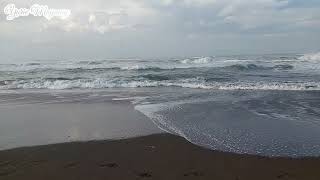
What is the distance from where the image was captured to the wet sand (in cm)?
550

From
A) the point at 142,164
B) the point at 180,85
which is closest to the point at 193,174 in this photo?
the point at 142,164

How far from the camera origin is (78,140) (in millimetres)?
7820

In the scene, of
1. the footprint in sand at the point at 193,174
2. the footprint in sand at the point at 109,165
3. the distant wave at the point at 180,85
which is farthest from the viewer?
the distant wave at the point at 180,85

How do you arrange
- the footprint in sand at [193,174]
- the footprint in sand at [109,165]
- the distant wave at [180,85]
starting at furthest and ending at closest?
1. the distant wave at [180,85]
2. the footprint in sand at [109,165]
3. the footprint in sand at [193,174]

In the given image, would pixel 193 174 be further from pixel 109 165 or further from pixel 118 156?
pixel 118 156

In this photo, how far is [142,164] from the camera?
19.9ft

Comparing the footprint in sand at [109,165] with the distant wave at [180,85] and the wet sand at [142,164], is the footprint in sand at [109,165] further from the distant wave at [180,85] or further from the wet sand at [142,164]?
the distant wave at [180,85]

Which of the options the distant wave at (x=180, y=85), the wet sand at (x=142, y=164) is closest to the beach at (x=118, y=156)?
the wet sand at (x=142, y=164)

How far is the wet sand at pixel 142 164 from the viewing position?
5.50 metres

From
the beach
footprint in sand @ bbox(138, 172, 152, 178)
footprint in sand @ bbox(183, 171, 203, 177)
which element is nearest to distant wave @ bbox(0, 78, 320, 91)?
the beach

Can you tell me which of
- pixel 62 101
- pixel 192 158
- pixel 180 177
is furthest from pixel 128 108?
pixel 180 177

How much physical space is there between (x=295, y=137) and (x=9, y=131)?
6.10 metres

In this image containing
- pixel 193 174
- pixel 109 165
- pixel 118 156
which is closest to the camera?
pixel 193 174

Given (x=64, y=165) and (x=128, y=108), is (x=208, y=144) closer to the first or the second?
(x=64, y=165)
